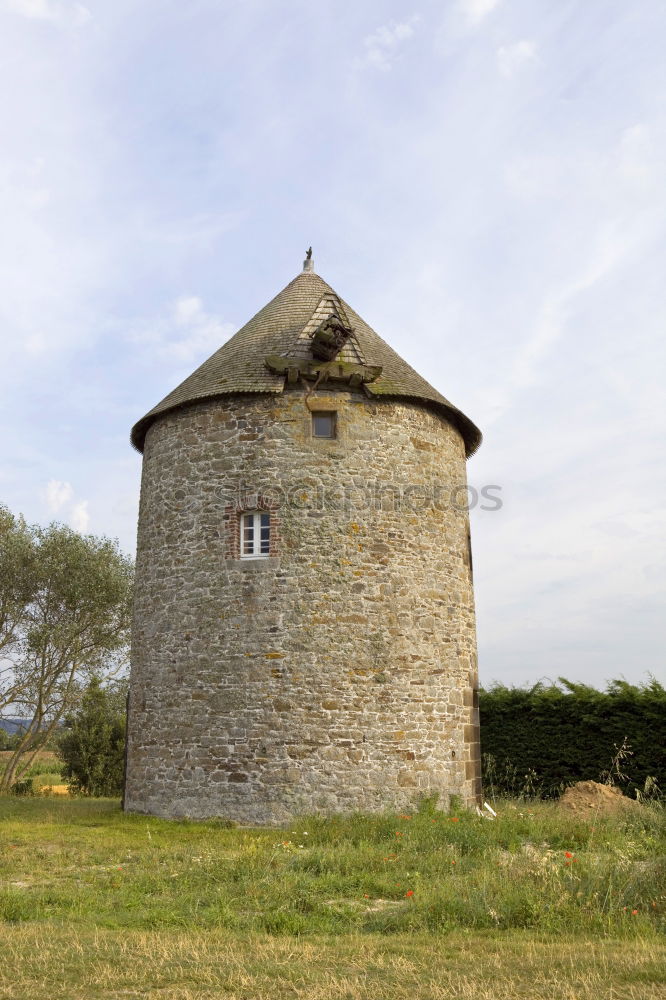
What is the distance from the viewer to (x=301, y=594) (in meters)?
12.9

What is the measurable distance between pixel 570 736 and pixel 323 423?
804 cm

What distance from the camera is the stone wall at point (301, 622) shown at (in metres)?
12.5

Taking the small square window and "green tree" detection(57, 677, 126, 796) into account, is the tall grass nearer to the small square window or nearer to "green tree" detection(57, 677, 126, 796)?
the small square window

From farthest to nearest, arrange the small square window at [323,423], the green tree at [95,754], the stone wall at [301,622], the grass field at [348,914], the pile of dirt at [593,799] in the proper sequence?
the green tree at [95,754], the small square window at [323,423], the pile of dirt at [593,799], the stone wall at [301,622], the grass field at [348,914]

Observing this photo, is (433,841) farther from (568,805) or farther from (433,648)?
(568,805)

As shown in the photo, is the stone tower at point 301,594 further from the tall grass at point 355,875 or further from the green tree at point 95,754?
the green tree at point 95,754

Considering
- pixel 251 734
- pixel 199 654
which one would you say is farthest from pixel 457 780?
pixel 199 654

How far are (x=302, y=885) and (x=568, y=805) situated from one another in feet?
25.7

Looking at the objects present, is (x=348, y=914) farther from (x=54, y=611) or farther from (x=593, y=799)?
(x=54, y=611)

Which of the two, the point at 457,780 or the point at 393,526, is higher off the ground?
the point at 393,526

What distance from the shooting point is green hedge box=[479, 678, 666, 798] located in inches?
602

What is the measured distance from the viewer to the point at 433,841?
984cm

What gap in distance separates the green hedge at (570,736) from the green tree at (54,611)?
11226 millimetres

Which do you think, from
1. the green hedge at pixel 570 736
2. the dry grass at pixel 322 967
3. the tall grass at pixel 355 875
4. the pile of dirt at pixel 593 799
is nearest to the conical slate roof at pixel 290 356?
the green hedge at pixel 570 736
